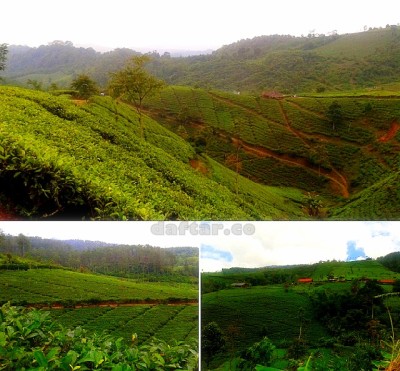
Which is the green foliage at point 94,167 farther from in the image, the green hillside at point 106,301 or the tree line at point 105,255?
the green hillside at point 106,301

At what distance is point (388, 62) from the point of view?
5.86 m

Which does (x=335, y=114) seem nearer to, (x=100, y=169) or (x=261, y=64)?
(x=261, y=64)

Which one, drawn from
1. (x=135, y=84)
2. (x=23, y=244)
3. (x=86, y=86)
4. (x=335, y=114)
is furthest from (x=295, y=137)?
(x=23, y=244)

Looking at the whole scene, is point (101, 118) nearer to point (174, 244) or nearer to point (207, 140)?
point (207, 140)

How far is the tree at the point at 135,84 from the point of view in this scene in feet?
17.3

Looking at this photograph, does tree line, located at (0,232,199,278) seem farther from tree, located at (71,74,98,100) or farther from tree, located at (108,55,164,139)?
tree, located at (71,74,98,100)

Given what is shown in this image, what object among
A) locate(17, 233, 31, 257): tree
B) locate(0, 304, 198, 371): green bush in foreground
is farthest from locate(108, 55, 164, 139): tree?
locate(0, 304, 198, 371): green bush in foreground

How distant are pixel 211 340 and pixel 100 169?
1.90 m

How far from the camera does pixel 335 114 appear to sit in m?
5.64

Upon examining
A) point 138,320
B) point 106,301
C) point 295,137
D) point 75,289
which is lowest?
point 138,320

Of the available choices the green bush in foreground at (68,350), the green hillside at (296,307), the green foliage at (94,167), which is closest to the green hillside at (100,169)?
the green foliage at (94,167)

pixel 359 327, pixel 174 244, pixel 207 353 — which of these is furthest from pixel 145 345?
pixel 359 327

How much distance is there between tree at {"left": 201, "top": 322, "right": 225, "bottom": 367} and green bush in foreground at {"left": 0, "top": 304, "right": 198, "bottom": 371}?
110 mm

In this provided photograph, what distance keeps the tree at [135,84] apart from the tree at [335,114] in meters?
1.92
